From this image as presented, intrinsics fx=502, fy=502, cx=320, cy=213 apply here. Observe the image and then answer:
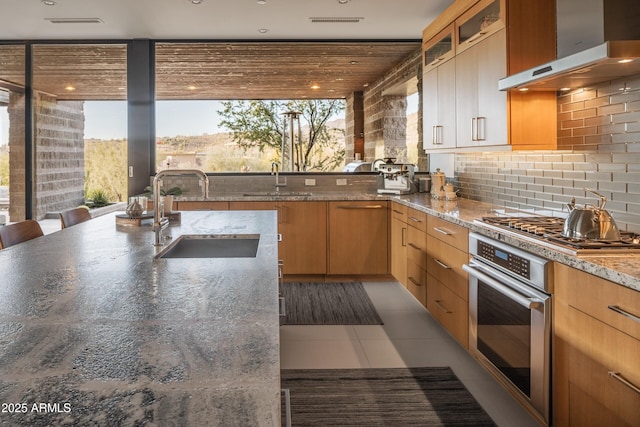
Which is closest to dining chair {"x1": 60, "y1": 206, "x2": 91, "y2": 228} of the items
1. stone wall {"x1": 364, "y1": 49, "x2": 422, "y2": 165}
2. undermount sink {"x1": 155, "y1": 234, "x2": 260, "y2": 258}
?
undermount sink {"x1": 155, "y1": 234, "x2": 260, "y2": 258}

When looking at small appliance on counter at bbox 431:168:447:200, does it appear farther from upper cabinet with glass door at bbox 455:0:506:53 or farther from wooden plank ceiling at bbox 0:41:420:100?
wooden plank ceiling at bbox 0:41:420:100

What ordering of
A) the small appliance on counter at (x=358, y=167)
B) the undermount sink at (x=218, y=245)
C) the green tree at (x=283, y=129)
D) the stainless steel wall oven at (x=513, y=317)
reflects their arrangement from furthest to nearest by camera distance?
the green tree at (x=283, y=129), the small appliance on counter at (x=358, y=167), the undermount sink at (x=218, y=245), the stainless steel wall oven at (x=513, y=317)

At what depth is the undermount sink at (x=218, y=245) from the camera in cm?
249

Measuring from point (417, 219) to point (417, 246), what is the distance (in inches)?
8.4

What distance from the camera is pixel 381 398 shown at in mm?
2566

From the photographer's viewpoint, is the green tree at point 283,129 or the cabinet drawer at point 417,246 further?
the green tree at point 283,129

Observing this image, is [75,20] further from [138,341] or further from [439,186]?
[138,341]

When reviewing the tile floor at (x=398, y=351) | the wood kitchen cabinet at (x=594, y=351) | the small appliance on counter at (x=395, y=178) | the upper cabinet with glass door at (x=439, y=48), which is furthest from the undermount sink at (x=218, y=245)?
the small appliance on counter at (x=395, y=178)

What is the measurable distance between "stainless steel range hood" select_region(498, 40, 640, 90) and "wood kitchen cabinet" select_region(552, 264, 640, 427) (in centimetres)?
84

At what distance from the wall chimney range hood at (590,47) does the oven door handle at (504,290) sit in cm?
98

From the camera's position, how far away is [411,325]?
3.78 meters

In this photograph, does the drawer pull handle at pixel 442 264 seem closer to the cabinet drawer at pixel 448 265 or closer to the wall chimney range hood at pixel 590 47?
the cabinet drawer at pixel 448 265

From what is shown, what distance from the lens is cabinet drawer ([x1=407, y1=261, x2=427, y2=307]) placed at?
12.4ft

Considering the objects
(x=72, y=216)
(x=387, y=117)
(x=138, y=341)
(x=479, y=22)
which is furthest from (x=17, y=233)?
(x=387, y=117)
